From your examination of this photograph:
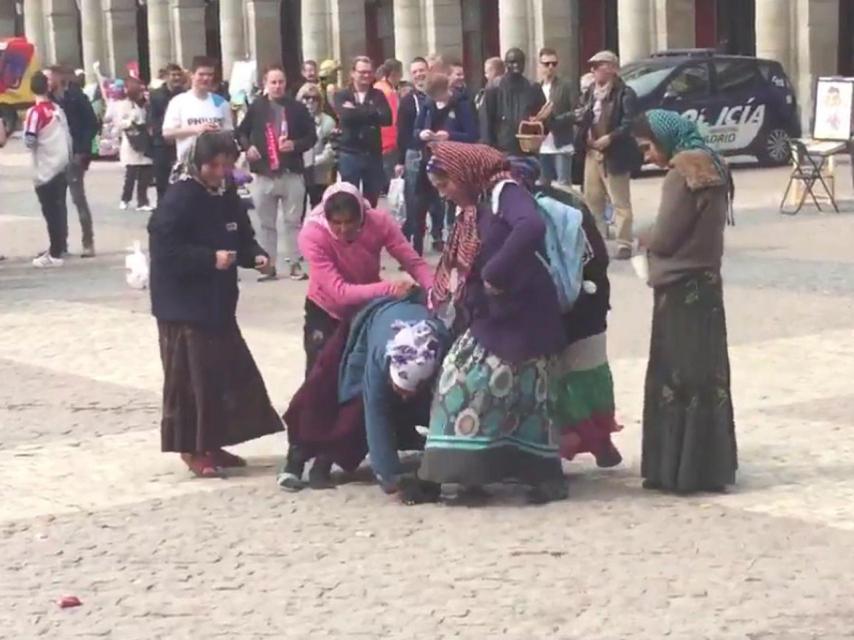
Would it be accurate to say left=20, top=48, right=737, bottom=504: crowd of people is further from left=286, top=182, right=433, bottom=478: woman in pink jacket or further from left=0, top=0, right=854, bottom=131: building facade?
left=0, top=0, right=854, bottom=131: building facade

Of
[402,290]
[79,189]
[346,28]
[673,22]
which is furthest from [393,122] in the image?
[346,28]

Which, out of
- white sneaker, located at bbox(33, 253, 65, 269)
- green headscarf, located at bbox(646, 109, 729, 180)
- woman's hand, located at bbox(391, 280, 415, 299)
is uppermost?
green headscarf, located at bbox(646, 109, 729, 180)

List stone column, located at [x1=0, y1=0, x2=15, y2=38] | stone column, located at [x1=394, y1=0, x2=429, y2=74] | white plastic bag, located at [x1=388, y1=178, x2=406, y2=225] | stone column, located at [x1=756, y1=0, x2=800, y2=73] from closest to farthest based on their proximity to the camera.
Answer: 1. white plastic bag, located at [x1=388, y1=178, x2=406, y2=225]
2. stone column, located at [x1=756, y1=0, x2=800, y2=73]
3. stone column, located at [x1=394, y1=0, x2=429, y2=74]
4. stone column, located at [x1=0, y1=0, x2=15, y2=38]

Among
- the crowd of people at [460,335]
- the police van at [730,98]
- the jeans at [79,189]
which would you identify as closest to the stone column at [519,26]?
the police van at [730,98]

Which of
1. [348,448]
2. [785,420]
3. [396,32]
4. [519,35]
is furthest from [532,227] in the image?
[396,32]

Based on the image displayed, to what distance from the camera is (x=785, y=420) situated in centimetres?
1056

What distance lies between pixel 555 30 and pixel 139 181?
15559mm

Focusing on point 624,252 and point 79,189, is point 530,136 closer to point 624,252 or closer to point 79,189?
point 624,252

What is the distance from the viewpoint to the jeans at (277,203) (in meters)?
17.3

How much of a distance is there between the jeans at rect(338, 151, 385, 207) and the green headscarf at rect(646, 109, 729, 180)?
30.6 feet

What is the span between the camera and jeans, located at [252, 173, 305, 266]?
56.6 ft

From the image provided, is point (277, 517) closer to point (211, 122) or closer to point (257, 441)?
point (257, 441)

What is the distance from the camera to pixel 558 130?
19812 millimetres

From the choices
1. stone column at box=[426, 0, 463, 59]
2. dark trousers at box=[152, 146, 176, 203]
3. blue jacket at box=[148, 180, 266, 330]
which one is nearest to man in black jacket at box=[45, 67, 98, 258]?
dark trousers at box=[152, 146, 176, 203]
